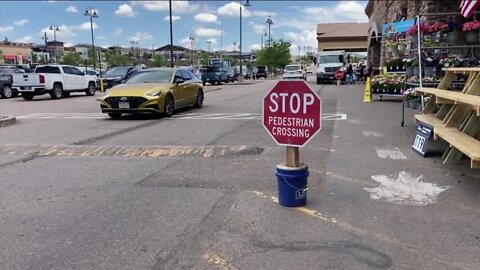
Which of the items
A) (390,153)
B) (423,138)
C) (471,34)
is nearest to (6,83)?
(471,34)

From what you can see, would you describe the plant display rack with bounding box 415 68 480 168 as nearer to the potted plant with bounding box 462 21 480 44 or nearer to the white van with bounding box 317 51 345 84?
the potted plant with bounding box 462 21 480 44

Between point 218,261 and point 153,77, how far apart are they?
11.9 m

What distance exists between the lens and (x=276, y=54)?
86625mm

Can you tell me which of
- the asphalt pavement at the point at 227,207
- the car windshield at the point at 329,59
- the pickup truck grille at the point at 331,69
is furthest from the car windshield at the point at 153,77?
the car windshield at the point at 329,59

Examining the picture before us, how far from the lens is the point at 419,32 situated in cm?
1184

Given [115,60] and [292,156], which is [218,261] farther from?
[115,60]

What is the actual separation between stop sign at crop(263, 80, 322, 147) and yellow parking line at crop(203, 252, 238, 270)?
5.36 feet

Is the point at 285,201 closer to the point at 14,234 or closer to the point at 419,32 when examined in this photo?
the point at 14,234

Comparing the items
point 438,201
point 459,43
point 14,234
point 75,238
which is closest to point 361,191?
point 438,201

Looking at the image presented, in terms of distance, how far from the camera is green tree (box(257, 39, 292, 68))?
86.4 meters

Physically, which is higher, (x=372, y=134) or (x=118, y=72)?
(x=118, y=72)

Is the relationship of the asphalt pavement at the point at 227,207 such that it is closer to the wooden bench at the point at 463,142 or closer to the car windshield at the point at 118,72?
the wooden bench at the point at 463,142

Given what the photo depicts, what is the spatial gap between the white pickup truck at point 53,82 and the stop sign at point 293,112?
2173 cm

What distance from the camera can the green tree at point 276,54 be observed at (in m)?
86.4
